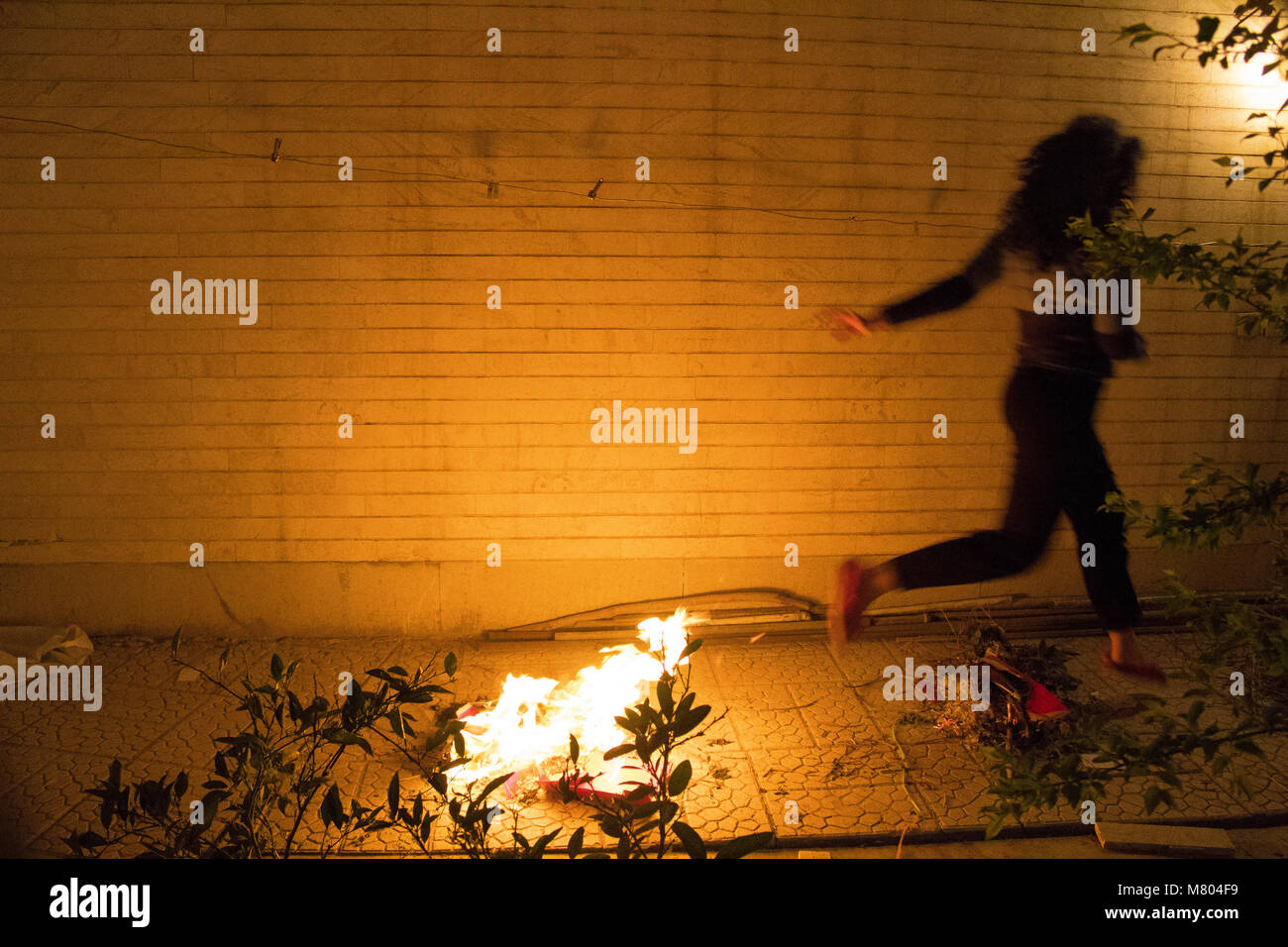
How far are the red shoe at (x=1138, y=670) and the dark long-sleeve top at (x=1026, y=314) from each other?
2005 mm

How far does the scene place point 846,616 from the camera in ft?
20.4

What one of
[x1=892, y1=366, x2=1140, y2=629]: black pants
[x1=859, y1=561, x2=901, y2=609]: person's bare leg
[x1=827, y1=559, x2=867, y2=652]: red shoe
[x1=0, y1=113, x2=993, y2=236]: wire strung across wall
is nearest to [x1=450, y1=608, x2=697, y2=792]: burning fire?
[x1=827, y1=559, x2=867, y2=652]: red shoe

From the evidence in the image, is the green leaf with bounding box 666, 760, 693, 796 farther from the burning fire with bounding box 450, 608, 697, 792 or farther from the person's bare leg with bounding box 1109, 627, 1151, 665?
the person's bare leg with bounding box 1109, 627, 1151, 665

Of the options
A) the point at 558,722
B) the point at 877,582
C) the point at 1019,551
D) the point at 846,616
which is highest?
the point at 1019,551

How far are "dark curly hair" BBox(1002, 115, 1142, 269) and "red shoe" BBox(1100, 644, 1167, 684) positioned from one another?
2714 mm

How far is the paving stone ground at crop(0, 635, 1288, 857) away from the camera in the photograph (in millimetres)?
4145

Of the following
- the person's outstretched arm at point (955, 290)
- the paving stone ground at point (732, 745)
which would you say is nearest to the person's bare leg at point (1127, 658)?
the paving stone ground at point (732, 745)

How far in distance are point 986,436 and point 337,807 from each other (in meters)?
5.37

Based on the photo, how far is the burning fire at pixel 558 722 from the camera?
4.39m

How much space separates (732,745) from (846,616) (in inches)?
68.0

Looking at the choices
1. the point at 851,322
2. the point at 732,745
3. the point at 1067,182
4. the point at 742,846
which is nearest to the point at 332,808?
the point at 742,846

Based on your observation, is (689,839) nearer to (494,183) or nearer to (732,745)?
(732,745)

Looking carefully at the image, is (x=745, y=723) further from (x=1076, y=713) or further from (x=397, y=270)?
(x=397, y=270)

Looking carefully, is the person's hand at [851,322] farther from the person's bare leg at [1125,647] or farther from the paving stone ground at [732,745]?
the person's bare leg at [1125,647]
